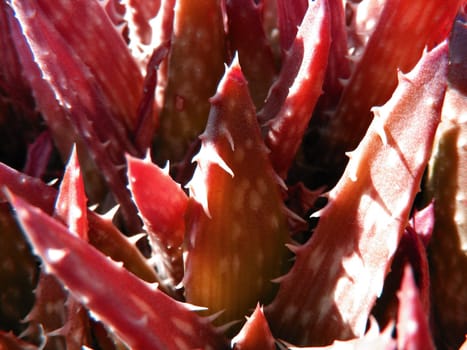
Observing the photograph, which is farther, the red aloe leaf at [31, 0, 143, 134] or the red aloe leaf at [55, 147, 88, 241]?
the red aloe leaf at [31, 0, 143, 134]

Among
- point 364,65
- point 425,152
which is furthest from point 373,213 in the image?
point 364,65

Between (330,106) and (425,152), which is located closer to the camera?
(425,152)

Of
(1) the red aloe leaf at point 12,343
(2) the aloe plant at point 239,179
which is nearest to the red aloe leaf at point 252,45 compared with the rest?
(2) the aloe plant at point 239,179

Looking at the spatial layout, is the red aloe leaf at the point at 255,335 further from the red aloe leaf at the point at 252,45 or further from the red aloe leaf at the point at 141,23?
the red aloe leaf at the point at 141,23

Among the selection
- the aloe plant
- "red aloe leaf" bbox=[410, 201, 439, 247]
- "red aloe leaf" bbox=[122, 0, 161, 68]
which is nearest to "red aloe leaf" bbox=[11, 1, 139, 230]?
the aloe plant

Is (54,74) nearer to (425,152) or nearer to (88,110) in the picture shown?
(88,110)

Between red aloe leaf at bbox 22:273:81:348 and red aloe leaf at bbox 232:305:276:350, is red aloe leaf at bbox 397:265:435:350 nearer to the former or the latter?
red aloe leaf at bbox 232:305:276:350
